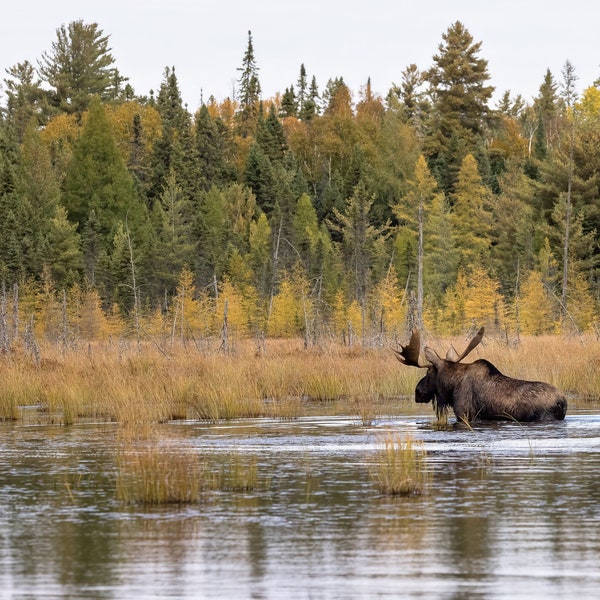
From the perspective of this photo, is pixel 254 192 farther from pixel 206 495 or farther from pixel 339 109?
pixel 206 495

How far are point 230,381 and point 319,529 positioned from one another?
1267 cm

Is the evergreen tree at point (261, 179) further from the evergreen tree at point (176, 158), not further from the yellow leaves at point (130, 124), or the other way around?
the yellow leaves at point (130, 124)

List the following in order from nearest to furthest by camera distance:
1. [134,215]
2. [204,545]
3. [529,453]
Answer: [204,545] < [529,453] < [134,215]

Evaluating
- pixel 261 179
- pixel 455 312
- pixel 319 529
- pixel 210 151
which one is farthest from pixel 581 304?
pixel 210 151

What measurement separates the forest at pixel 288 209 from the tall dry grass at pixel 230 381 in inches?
483

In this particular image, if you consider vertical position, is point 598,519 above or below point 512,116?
below

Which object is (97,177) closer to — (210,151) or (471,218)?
(210,151)

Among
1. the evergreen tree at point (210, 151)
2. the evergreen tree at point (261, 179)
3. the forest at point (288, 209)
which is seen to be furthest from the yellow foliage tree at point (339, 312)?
the evergreen tree at point (210, 151)

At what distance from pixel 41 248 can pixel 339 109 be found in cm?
6390

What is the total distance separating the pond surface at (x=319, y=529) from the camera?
8.23 m

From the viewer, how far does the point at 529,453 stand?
1499 cm

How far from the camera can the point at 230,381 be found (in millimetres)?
22797

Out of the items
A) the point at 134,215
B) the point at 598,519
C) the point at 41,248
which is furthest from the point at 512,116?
the point at 598,519

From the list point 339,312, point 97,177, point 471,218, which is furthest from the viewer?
point 471,218
